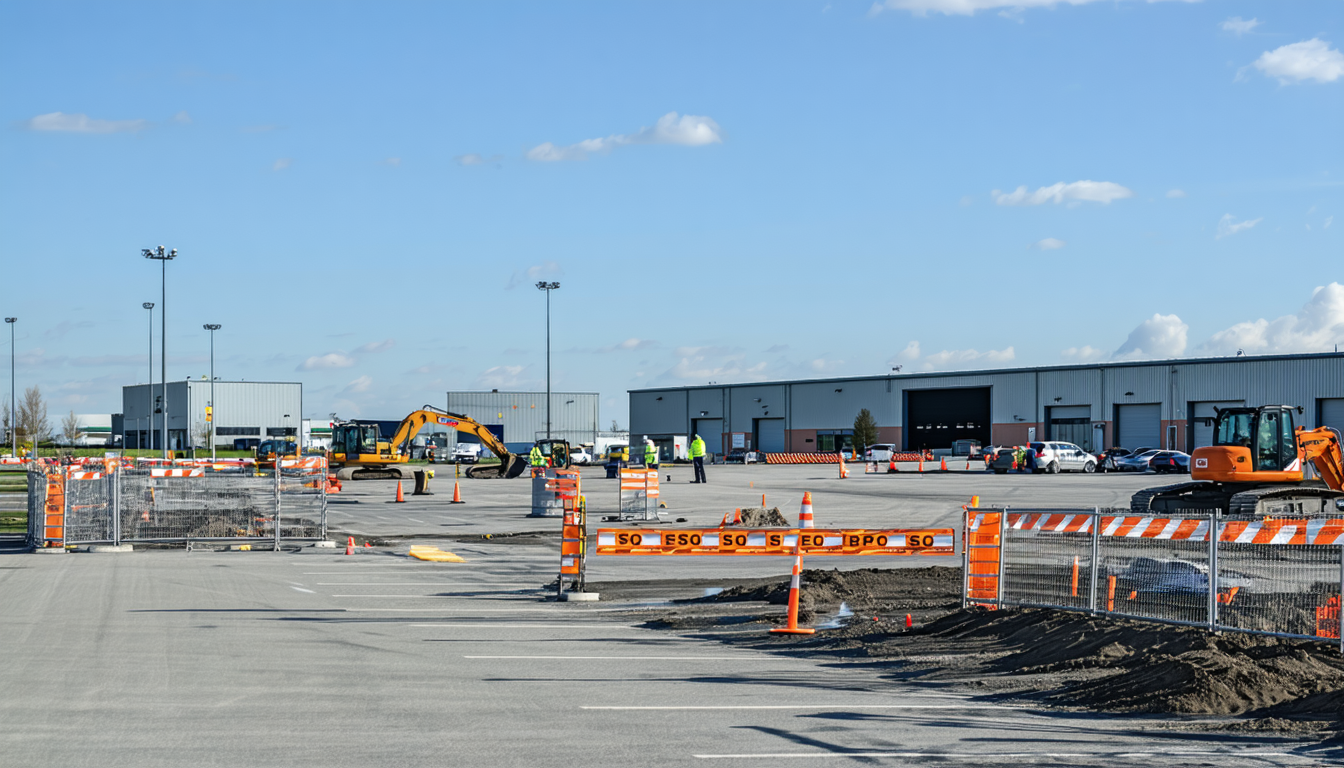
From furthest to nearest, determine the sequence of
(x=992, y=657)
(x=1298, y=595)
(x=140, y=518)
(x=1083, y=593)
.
Result: 1. (x=140, y=518)
2. (x=1083, y=593)
3. (x=992, y=657)
4. (x=1298, y=595)

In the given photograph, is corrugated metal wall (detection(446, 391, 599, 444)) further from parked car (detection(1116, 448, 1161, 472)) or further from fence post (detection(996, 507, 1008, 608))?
fence post (detection(996, 507, 1008, 608))

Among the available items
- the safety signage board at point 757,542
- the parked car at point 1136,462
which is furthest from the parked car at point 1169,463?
the safety signage board at point 757,542

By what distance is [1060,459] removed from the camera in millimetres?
67875

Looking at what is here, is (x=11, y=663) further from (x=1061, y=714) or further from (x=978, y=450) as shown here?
(x=978, y=450)

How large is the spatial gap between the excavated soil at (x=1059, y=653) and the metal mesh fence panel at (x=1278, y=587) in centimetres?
21

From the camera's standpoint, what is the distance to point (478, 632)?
47.4 feet

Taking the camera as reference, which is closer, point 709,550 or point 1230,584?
point 1230,584

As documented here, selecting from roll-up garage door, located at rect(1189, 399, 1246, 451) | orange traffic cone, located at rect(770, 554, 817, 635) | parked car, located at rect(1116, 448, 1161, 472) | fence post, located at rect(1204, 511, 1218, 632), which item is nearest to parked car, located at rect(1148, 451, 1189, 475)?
→ parked car, located at rect(1116, 448, 1161, 472)

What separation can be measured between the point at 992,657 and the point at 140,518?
18.6 metres

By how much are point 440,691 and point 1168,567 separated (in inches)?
287

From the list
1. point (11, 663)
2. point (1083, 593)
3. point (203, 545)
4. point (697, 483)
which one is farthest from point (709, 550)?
point (697, 483)

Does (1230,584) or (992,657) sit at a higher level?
(1230,584)

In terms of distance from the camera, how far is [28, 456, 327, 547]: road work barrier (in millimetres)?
24812

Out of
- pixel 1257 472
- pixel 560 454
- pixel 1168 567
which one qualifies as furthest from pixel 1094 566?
pixel 560 454
